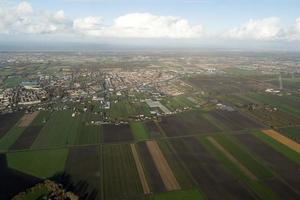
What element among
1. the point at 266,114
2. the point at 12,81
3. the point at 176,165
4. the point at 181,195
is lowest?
the point at 181,195

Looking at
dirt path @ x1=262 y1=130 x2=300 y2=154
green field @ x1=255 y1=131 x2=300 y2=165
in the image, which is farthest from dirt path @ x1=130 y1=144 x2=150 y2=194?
dirt path @ x1=262 y1=130 x2=300 y2=154

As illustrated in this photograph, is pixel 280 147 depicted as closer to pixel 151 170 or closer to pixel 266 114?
pixel 266 114

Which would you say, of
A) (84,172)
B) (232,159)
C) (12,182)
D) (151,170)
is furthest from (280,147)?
(12,182)

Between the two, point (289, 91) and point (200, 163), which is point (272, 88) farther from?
point (200, 163)

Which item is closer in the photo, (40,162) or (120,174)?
(120,174)

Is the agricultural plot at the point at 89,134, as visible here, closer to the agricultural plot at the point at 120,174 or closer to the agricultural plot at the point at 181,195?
the agricultural plot at the point at 120,174

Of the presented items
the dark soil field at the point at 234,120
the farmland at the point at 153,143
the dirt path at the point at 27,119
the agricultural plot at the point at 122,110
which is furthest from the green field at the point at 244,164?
the dirt path at the point at 27,119
